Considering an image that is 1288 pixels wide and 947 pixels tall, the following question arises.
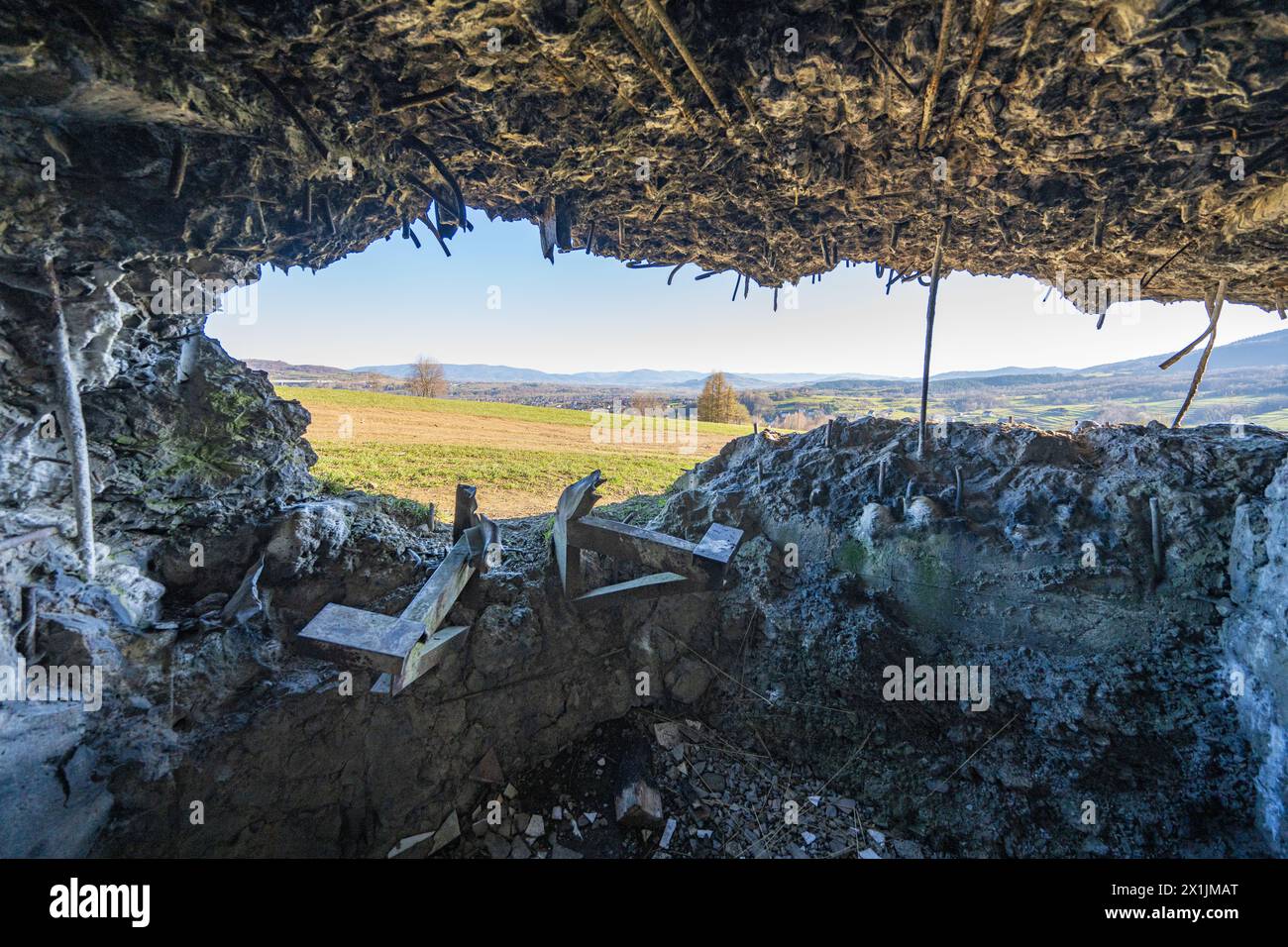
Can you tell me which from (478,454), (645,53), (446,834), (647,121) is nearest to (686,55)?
(645,53)

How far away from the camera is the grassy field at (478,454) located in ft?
28.9

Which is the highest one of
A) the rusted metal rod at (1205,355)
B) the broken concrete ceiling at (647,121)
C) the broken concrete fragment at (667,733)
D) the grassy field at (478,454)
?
the broken concrete ceiling at (647,121)

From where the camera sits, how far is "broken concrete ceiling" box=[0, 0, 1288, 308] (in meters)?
2.82

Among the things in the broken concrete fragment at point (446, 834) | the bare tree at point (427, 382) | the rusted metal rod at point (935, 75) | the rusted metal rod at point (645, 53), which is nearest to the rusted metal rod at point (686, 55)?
the rusted metal rod at point (645, 53)

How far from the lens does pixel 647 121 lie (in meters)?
3.92

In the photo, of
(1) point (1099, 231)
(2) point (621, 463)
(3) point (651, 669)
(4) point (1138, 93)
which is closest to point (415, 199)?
(3) point (651, 669)

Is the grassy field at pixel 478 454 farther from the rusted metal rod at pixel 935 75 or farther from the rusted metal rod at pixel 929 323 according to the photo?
the rusted metal rod at pixel 935 75

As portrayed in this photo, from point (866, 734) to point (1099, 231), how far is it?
5.52 meters

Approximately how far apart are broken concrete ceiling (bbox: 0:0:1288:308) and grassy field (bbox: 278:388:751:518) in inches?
95.7

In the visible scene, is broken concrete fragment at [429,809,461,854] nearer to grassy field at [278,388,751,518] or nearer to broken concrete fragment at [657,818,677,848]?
broken concrete fragment at [657,818,677,848]

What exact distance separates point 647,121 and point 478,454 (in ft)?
33.3

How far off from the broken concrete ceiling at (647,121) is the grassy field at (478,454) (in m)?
2.43

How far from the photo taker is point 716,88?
3600 millimetres

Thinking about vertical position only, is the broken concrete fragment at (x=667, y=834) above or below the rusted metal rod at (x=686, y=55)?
below
